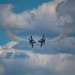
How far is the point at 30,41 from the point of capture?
214ft

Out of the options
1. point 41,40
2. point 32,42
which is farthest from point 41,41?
point 32,42

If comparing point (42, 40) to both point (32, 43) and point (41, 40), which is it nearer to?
point (41, 40)

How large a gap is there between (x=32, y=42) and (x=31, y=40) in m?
1.70

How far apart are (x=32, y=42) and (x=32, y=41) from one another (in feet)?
2.61

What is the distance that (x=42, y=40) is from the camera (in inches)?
2430

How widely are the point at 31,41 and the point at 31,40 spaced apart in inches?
28.5

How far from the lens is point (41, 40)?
61.7 m

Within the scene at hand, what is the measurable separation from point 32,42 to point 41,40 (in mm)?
7061

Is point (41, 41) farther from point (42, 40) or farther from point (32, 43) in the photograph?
point (32, 43)

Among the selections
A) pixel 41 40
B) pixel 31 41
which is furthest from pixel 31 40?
pixel 41 40

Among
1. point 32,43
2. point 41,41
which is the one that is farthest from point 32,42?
point 41,41

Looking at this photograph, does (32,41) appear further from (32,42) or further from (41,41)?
(41,41)

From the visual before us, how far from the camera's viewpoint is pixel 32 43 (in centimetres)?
6444

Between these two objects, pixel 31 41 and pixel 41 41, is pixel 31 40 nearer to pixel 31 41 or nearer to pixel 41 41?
pixel 31 41
